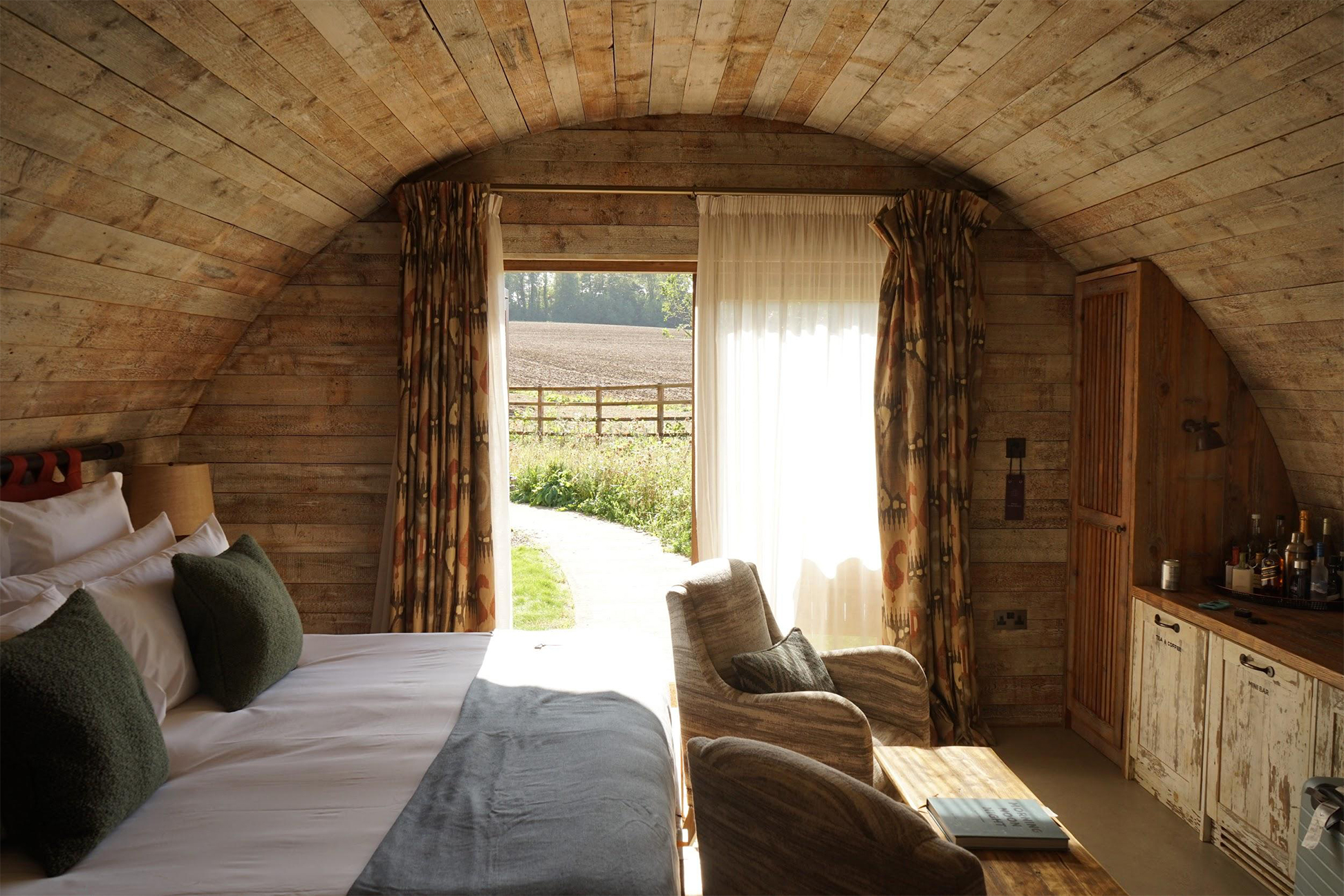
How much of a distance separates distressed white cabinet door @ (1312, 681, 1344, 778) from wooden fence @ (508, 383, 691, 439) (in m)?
5.44

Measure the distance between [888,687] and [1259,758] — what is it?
115cm

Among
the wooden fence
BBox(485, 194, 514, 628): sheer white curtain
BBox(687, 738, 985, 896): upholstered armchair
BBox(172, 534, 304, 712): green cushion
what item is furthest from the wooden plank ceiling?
the wooden fence

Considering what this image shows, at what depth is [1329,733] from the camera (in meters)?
2.63

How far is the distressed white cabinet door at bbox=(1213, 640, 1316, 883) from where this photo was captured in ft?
9.02

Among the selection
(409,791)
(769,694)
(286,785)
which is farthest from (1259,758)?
(286,785)

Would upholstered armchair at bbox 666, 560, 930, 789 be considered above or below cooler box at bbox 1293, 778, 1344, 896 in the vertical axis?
above

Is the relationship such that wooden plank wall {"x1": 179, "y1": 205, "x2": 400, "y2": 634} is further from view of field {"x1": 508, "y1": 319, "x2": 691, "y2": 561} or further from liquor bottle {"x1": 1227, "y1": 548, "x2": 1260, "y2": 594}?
liquor bottle {"x1": 1227, "y1": 548, "x2": 1260, "y2": 594}

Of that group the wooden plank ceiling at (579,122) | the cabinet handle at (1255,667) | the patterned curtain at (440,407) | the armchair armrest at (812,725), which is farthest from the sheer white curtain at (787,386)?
the cabinet handle at (1255,667)

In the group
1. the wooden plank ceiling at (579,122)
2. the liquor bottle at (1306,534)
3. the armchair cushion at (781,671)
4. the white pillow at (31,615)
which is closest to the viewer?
the white pillow at (31,615)

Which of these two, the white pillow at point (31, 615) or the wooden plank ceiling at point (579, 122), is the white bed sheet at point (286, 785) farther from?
the wooden plank ceiling at point (579, 122)

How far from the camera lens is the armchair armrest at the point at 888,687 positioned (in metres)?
3.22

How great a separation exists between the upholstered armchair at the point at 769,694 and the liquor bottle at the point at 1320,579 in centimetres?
141

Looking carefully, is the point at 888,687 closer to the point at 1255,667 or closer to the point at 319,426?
the point at 1255,667

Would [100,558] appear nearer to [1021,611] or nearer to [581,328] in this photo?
[1021,611]
